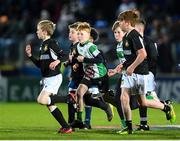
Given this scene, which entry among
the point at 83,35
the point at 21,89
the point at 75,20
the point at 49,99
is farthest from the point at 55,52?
the point at 75,20

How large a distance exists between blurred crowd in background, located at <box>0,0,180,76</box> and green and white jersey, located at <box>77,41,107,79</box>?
8.48 meters

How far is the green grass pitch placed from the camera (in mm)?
12922

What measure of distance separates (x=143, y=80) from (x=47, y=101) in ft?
5.46

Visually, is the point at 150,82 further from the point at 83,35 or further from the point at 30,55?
the point at 30,55

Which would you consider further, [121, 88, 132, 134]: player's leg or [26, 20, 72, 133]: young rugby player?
[26, 20, 72, 133]: young rugby player

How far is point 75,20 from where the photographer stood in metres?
27.2

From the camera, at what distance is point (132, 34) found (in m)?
13.4

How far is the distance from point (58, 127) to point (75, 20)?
39.3 feet

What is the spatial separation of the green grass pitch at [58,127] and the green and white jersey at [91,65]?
1029mm

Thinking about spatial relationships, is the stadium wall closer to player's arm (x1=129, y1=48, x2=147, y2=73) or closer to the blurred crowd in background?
the blurred crowd in background

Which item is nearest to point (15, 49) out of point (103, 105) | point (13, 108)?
point (13, 108)

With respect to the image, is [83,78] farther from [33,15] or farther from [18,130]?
[33,15]

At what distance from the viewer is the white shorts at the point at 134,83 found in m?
13.6

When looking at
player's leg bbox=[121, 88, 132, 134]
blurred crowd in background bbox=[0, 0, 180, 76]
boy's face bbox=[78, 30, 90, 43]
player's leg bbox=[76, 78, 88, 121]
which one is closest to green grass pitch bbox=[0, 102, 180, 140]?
player's leg bbox=[121, 88, 132, 134]
